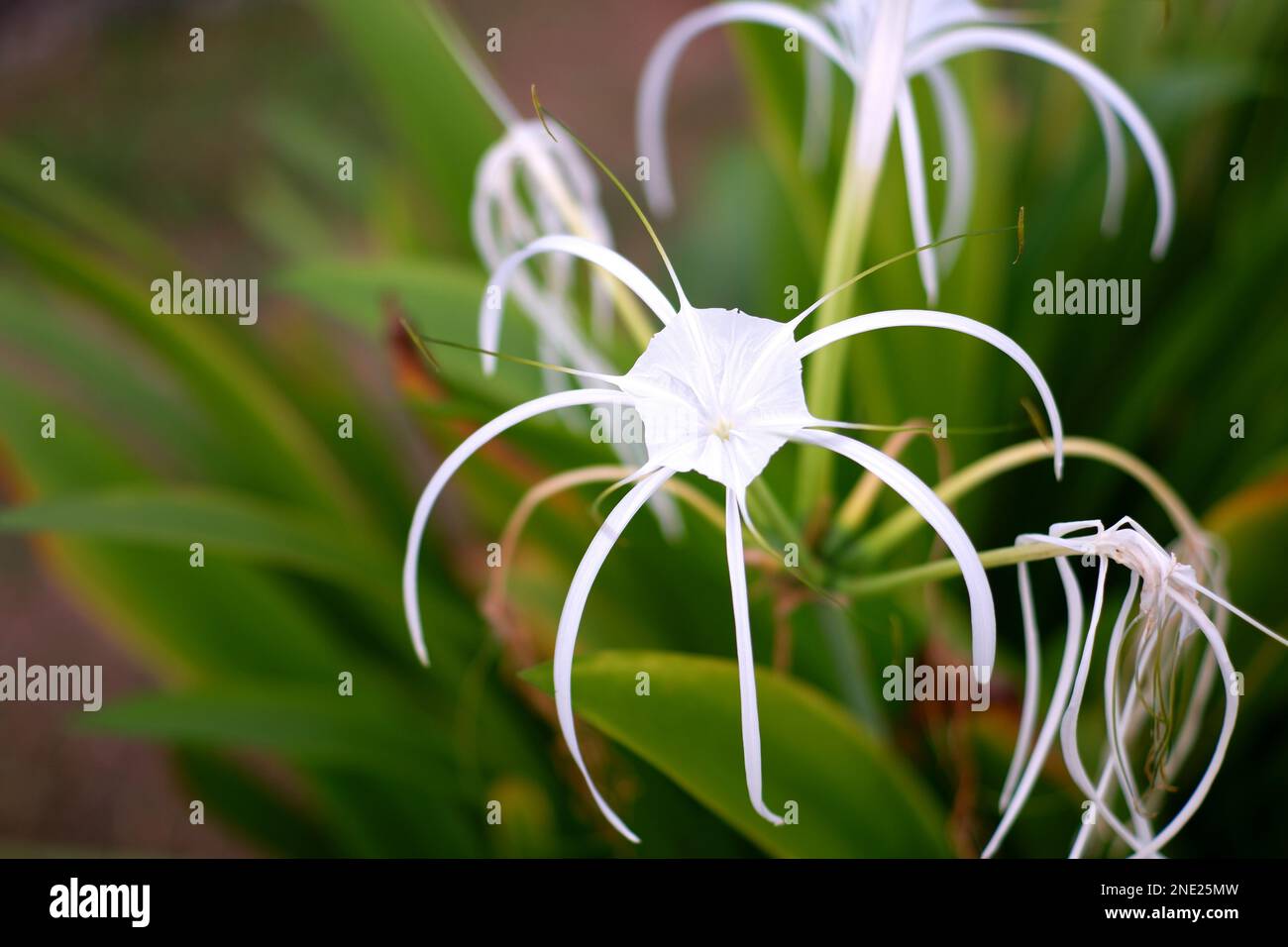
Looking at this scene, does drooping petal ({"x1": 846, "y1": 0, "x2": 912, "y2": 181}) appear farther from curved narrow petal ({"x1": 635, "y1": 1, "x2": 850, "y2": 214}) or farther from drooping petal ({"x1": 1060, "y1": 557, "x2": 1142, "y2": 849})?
drooping petal ({"x1": 1060, "y1": 557, "x2": 1142, "y2": 849})

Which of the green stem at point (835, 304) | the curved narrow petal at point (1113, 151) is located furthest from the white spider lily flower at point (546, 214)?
the curved narrow petal at point (1113, 151)

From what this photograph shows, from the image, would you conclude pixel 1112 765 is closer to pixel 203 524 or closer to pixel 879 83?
pixel 879 83

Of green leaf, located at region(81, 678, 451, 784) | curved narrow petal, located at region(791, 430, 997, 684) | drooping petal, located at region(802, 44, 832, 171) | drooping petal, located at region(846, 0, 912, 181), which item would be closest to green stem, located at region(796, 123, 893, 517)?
drooping petal, located at region(846, 0, 912, 181)

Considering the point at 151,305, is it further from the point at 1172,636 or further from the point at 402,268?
the point at 1172,636

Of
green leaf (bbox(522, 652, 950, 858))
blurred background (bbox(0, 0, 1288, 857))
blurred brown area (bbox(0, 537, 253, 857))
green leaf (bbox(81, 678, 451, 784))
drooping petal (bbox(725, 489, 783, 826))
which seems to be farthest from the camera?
blurred brown area (bbox(0, 537, 253, 857))

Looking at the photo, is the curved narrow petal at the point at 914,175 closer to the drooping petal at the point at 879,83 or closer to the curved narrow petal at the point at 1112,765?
the drooping petal at the point at 879,83

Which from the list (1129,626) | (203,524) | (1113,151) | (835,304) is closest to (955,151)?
(1113,151)
